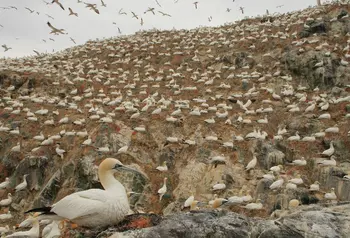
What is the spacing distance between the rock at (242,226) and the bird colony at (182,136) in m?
0.93

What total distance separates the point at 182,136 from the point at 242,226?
44.4 feet

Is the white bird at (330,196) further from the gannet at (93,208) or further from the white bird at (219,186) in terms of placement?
the gannet at (93,208)

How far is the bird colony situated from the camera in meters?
15.3

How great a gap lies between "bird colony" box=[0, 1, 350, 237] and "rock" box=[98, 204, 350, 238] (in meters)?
0.93

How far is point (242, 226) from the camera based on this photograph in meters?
6.38

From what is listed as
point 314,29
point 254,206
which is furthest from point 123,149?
point 314,29

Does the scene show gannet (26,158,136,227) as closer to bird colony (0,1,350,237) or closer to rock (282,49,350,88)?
bird colony (0,1,350,237)

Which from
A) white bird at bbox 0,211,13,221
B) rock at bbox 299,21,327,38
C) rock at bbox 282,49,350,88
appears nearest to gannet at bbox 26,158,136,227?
white bird at bbox 0,211,13,221

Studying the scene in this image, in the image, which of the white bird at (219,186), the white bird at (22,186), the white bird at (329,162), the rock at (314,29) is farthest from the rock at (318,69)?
the white bird at (22,186)

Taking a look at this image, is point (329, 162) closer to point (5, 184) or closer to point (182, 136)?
point (182, 136)

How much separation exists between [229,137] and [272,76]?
11.0 meters

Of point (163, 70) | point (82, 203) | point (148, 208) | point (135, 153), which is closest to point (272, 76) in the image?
point (163, 70)

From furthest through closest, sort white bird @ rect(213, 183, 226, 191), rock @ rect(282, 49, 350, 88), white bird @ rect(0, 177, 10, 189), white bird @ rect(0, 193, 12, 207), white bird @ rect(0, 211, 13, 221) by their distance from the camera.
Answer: rock @ rect(282, 49, 350, 88), white bird @ rect(0, 177, 10, 189), white bird @ rect(0, 193, 12, 207), white bird @ rect(0, 211, 13, 221), white bird @ rect(213, 183, 226, 191)

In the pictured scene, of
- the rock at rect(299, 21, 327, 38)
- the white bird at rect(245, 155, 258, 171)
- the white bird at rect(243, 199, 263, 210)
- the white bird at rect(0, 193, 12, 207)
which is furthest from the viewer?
the rock at rect(299, 21, 327, 38)
